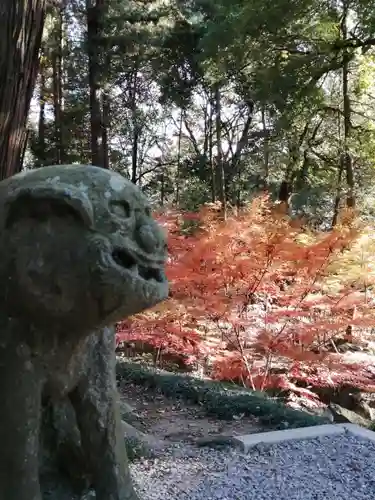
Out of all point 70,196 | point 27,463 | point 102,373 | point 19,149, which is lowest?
point 27,463

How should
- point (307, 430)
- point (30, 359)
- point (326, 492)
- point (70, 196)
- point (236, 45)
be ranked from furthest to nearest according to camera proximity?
point (236, 45)
point (307, 430)
point (326, 492)
point (30, 359)
point (70, 196)

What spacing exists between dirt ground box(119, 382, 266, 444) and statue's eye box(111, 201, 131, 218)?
248 centimetres

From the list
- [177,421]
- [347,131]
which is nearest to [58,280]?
[177,421]

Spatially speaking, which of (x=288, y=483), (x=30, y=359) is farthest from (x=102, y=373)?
(x=288, y=483)

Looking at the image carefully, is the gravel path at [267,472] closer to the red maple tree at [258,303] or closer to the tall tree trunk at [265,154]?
the red maple tree at [258,303]

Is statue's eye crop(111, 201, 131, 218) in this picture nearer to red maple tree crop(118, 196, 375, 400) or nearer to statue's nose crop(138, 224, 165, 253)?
statue's nose crop(138, 224, 165, 253)

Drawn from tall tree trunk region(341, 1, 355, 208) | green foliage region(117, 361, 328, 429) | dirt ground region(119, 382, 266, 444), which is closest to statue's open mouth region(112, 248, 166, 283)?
dirt ground region(119, 382, 266, 444)

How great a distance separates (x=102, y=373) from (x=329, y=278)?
13.0ft

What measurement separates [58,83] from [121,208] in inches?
474

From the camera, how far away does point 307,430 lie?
3.83m

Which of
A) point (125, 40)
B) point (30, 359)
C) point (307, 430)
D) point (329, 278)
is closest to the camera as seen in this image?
point (30, 359)

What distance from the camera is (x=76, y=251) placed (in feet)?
4.85

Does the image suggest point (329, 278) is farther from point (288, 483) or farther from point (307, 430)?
point (288, 483)

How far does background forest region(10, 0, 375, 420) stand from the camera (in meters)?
5.25
